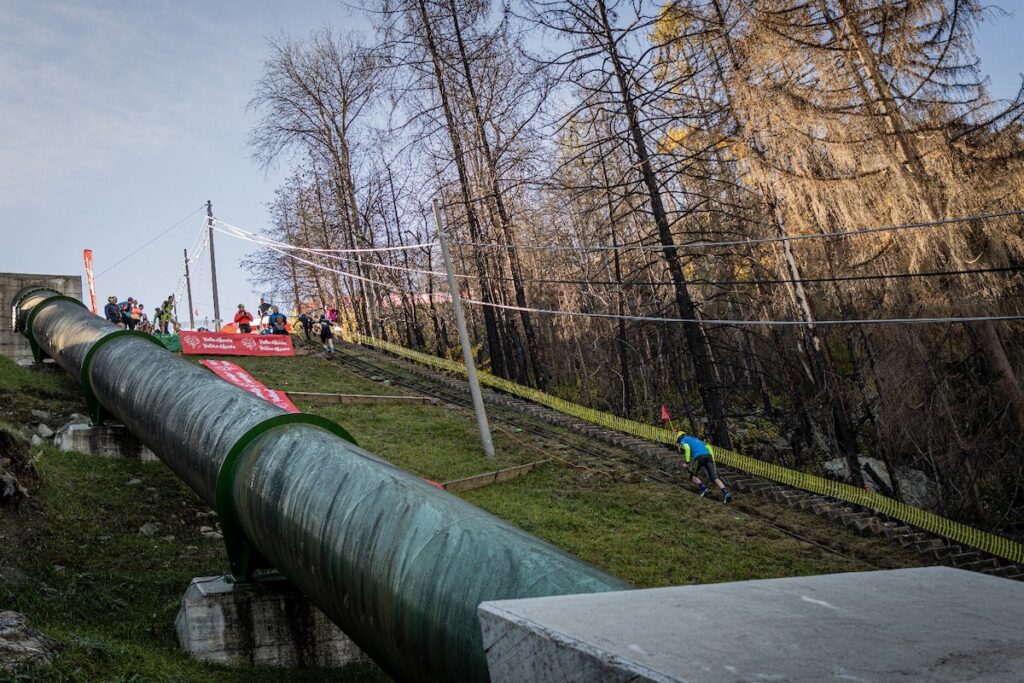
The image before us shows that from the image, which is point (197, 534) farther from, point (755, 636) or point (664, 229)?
point (664, 229)

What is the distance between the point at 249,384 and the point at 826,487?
42.5 feet

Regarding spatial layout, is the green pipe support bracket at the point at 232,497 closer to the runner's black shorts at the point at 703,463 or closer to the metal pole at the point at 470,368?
the runner's black shorts at the point at 703,463

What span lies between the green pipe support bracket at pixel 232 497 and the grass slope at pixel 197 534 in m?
0.92

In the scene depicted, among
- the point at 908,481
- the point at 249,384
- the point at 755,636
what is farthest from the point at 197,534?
the point at 908,481

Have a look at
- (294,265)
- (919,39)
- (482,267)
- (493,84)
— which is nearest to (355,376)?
(482,267)

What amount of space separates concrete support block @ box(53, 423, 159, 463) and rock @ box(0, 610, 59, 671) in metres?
7.47

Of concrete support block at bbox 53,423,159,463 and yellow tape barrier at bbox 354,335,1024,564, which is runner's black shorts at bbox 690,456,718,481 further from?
concrete support block at bbox 53,423,159,463

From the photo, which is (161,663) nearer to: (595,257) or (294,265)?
(595,257)

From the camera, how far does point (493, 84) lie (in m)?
24.6

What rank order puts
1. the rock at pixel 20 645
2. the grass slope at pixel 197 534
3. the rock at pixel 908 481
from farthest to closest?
the rock at pixel 908 481
the grass slope at pixel 197 534
the rock at pixel 20 645

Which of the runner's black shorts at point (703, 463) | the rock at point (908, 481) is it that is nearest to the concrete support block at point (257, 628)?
the runner's black shorts at point (703, 463)

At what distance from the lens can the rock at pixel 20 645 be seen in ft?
17.6

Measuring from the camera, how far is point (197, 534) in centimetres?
1075

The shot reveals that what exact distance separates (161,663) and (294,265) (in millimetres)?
38055
